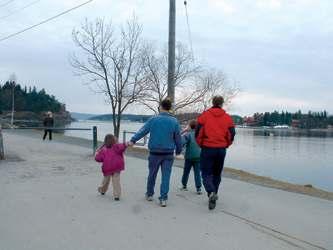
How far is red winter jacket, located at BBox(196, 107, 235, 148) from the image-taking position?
7660 mm

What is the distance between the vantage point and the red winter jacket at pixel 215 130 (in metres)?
7.66

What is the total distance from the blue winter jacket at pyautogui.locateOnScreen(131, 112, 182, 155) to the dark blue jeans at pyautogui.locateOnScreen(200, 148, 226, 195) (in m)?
0.48

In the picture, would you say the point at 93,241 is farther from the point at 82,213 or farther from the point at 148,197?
the point at 148,197

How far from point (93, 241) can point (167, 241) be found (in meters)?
0.89

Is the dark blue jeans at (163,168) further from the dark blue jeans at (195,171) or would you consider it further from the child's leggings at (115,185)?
the dark blue jeans at (195,171)

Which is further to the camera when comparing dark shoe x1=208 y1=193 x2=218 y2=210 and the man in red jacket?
the man in red jacket

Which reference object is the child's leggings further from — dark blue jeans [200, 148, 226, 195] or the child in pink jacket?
dark blue jeans [200, 148, 226, 195]

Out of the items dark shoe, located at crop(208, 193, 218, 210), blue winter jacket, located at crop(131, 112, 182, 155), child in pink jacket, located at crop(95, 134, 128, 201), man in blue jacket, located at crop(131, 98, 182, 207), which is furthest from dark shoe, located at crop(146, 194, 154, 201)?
dark shoe, located at crop(208, 193, 218, 210)

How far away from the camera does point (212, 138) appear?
25.1 feet

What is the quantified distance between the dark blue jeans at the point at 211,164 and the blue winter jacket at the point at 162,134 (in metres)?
0.48

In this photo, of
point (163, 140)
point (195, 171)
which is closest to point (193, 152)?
point (195, 171)

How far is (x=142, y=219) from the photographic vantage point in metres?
6.74

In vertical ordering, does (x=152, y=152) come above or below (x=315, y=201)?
above

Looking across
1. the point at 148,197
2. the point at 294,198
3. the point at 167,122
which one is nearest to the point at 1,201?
the point at 148,197
